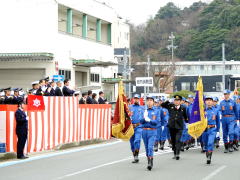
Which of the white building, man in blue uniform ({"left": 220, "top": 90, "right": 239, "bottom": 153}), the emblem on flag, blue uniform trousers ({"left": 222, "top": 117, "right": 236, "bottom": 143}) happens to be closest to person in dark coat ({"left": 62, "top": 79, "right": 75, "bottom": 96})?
the emblem on flag

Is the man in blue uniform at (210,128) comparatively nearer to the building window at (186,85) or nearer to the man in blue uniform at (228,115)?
the man in blue uniform at (228,115)

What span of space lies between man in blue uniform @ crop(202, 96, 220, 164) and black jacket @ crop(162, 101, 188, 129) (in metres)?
0.89

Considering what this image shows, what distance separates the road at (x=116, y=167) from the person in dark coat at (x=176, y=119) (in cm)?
52

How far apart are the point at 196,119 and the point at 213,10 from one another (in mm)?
92272

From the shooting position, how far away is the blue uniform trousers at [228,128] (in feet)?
56.7

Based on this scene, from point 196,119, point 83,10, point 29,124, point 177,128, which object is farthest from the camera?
point 83,10

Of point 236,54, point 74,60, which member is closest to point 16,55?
point 74,60

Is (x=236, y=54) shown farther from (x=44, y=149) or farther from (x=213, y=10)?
(x=44, y=149)

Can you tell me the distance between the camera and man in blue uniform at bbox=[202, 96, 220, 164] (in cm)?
1400

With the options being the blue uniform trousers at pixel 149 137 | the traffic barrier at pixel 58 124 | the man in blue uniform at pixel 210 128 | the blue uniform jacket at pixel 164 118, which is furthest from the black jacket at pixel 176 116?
the traffic barrier at pixel 58 124

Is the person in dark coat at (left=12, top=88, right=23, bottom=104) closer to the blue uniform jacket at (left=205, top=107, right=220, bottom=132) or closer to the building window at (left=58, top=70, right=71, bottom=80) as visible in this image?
the blue uniform jacket at (left=205, top=107, right=220, bottom=132)

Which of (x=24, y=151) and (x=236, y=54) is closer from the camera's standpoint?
(x=24, y=151)

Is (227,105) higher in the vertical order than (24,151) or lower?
higher

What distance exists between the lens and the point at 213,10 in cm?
10394
